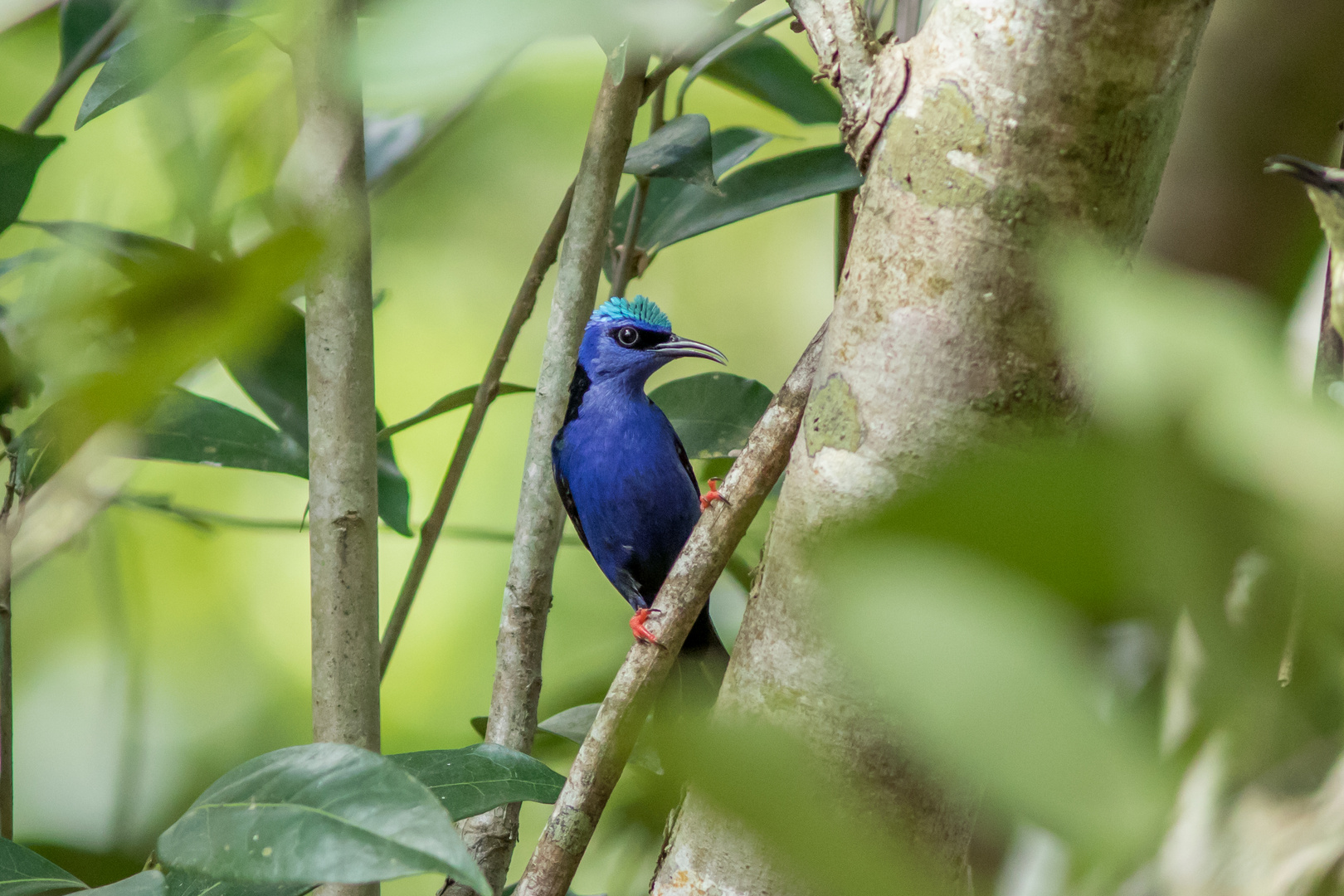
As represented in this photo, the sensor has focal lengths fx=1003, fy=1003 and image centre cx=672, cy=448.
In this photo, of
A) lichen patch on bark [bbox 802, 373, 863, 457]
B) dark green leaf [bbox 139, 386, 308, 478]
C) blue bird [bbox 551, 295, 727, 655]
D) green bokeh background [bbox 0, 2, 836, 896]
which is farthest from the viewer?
green bokeh background [bbox 0, 2, 836, 896]

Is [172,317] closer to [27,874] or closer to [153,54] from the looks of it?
[153,54]

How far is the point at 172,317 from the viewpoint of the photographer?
0.18 m

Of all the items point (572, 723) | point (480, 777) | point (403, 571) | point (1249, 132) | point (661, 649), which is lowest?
point (403, 571)

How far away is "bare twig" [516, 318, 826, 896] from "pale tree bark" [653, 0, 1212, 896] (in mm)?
222

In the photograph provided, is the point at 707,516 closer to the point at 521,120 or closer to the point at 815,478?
the point at 815,478

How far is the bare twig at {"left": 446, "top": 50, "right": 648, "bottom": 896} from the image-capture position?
125 cm

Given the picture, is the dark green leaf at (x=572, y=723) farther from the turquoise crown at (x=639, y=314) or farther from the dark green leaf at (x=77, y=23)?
the dark green leaf at (x=77, y=23)

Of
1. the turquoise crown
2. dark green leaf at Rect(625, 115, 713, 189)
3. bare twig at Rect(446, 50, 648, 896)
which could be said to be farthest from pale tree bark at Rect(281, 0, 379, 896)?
the turquoise crown

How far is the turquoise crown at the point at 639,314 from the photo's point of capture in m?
2.30

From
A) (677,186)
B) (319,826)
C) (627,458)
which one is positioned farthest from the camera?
(627,458)

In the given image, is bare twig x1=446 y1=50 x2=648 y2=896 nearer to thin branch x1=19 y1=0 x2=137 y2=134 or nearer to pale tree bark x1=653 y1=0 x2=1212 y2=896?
pale tree bark x1=653 y1=0 x2=1212 y2=896

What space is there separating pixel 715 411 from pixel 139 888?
987 millimetres

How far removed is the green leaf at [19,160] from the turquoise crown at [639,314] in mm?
1236

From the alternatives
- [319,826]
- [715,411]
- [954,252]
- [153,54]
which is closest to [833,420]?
[954,252]
